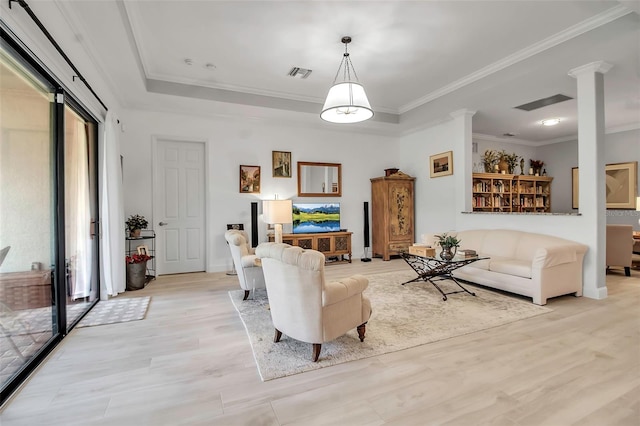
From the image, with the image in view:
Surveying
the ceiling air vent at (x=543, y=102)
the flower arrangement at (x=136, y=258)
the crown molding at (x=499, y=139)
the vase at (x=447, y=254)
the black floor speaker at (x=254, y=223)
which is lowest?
the flower arrangement at (x=136, y=258)

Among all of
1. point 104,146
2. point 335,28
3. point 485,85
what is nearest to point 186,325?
point 104,146

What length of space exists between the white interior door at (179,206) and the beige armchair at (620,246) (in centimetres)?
693

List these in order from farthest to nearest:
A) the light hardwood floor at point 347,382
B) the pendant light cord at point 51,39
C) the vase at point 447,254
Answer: the vase at point 447,254 → the pendant light cord at point 51,39 → the light hardwood floor at point 347,382

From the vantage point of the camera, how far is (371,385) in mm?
2062

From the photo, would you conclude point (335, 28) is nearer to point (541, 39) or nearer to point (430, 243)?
point (541, 39)

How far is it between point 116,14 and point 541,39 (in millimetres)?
4536

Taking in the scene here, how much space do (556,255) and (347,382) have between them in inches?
123

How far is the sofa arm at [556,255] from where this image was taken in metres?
3.65

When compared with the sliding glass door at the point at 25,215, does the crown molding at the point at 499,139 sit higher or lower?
higher

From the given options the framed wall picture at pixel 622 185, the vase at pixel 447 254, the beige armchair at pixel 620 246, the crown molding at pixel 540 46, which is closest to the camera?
the crown molding at pixel 540 46

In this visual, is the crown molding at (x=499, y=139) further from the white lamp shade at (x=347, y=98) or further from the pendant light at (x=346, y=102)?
the white lamp shade at (x=347, y=98)

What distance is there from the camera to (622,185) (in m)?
6.93

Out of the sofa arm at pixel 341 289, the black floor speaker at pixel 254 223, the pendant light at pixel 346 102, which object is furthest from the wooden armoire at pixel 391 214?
the sofa arm at pixel 341 289

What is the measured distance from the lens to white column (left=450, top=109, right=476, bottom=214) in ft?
18.5
